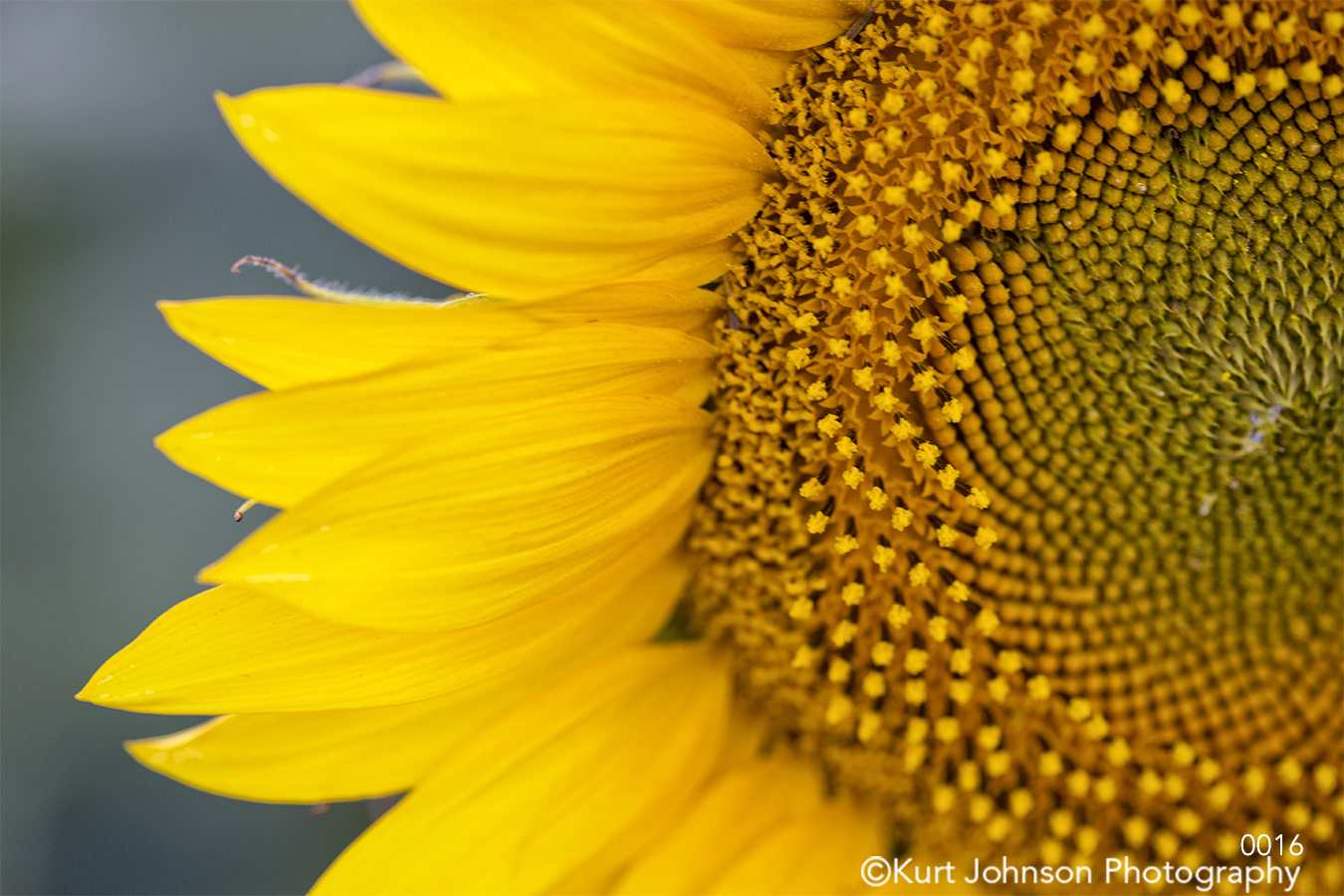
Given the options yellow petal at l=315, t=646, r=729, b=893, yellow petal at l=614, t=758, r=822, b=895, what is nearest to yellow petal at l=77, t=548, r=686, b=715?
yellow petal at l=315, t=646, r=729, b=893

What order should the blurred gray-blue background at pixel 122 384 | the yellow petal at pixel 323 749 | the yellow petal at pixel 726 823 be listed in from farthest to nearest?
the blurred gray-blue background at pixel 122 384 < the yellow petal at pixel 726 823 < the yellow petal at pixel 323 749

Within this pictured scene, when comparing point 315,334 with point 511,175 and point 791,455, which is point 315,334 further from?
point 791,455


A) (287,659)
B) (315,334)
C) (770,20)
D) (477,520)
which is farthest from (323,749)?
(770,20)

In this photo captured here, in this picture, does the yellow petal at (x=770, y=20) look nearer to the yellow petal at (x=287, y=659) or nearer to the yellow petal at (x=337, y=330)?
the yellow petal at (x=337, y=330)

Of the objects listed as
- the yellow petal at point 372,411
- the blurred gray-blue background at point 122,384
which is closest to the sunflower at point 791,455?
the yellow petal at point 372,411

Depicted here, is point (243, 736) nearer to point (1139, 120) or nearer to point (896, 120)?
point (896, 120)
